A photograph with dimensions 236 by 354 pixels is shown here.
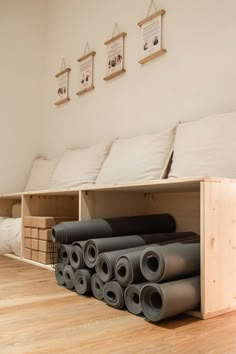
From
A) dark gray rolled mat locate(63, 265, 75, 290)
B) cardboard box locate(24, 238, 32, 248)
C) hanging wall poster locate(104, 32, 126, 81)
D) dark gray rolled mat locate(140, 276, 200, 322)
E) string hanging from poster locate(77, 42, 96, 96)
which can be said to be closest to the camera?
dark gray rolled mat locate(140, 276, 200, 322)

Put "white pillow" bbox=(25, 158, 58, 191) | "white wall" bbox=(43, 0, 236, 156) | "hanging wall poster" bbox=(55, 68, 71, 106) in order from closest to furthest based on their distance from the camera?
"white wall" bbox=(43, 0, 236, 156) → "white pillow" bbox=(25, 158, 58, 191) → "hanging wall poster" bbox=(55, 68, 71, 106)

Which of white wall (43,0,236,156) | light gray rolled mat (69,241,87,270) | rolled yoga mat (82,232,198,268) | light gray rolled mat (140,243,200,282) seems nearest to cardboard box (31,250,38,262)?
light gray rolled mat (69,241,87,270)

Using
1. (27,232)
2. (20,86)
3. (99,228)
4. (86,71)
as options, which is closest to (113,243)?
(99,228)

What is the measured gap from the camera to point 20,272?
1987 millimetres

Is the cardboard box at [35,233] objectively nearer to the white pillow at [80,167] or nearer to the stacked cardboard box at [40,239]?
the stacked cardboard box at [40,239]

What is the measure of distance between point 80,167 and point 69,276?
98cm

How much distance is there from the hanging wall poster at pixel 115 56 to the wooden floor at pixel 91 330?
160 centimetres

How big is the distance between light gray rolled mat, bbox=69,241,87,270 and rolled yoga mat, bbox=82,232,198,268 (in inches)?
1.1

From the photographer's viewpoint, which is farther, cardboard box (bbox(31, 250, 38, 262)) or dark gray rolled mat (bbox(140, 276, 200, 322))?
cardboard box (bbox(31, 250, 38, 262))

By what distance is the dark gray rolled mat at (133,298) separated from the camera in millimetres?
1262

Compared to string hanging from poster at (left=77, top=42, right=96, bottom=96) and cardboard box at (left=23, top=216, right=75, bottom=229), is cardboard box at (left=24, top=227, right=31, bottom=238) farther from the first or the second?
string hanging from poster at (left=77, top=42, right=96, bottom=96)

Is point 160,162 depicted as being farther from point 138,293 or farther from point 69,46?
point 69,46

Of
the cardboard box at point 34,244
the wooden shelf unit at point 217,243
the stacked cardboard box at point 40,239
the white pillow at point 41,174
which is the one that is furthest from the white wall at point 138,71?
the cardboard box at point 34,244

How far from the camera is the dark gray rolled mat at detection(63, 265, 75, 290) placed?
5.23 feet
